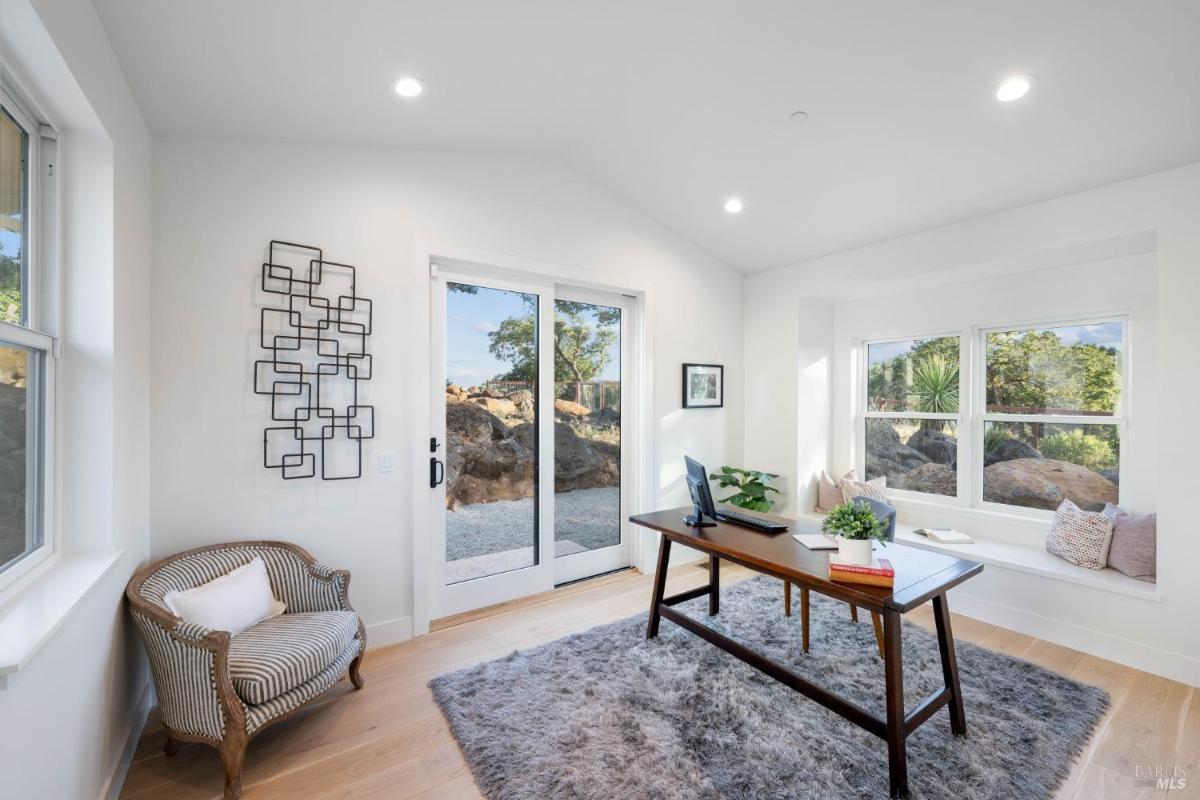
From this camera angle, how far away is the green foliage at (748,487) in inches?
164

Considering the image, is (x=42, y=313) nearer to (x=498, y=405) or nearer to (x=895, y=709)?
(x=498, y=405)

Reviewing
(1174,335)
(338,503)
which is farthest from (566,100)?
(1174,335)

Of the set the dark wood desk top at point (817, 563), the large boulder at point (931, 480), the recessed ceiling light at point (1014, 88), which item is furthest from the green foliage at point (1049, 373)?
the dark wood desk top at point (817, 563)

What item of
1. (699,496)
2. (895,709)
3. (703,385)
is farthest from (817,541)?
(703,385)

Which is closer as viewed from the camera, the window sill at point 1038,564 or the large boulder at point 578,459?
the window sill at point 1038,564

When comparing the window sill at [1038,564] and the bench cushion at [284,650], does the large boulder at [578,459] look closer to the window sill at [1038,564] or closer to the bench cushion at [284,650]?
the bench cushion at [284,650]

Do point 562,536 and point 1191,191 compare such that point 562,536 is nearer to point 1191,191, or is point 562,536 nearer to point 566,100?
point 566,100

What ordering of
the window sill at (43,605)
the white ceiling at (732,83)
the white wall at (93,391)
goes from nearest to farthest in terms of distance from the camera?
1. the window sill at (43,605)
2. the white wall at (93,391)
3. the white ceiling at (732,83)

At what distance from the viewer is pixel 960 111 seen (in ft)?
7.99

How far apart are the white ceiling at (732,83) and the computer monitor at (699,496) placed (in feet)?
6.12

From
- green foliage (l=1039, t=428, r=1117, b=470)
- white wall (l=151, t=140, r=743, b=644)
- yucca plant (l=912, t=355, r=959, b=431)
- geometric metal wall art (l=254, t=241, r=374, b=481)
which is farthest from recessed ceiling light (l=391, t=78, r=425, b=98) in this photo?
green foliage (l=1039, t=428, r=1117, b=470)

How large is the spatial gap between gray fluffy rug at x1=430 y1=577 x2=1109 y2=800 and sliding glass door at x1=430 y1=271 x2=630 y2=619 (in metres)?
0.75

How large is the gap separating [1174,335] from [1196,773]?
6.35 ft

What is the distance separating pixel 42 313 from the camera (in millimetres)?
1722
